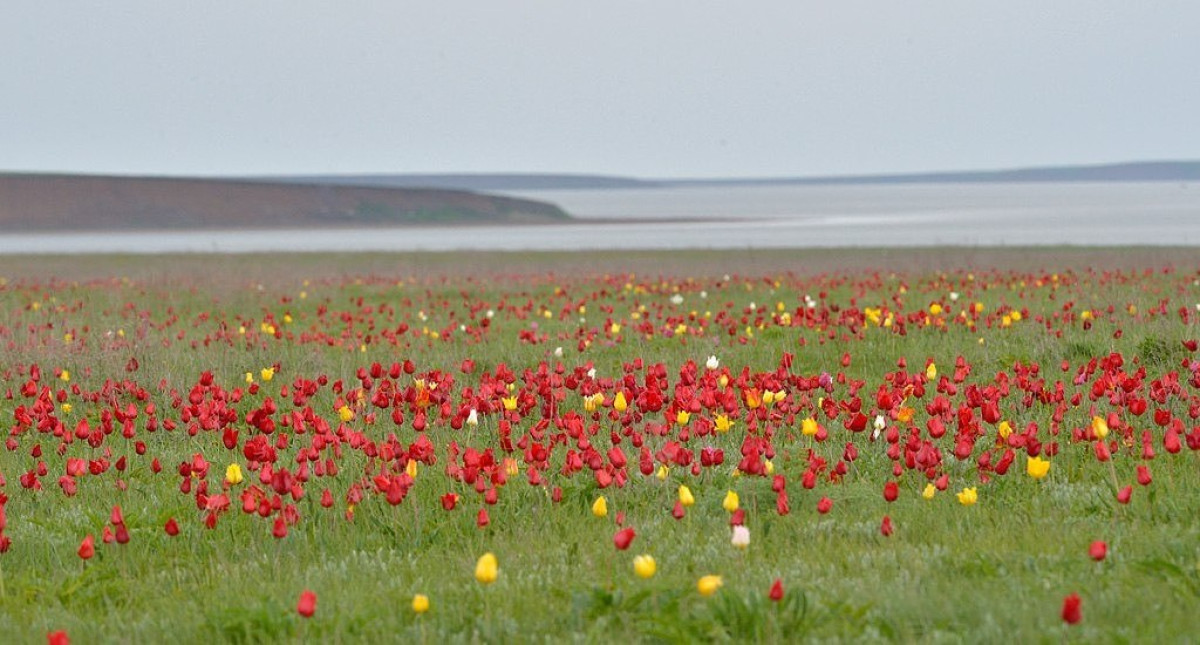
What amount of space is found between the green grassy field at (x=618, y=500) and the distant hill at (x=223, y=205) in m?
99.8

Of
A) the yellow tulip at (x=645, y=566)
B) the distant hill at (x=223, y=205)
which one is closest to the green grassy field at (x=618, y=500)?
the yellow tulip at (x=645, y=566)

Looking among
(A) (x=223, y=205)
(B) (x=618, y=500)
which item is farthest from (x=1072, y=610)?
(A) (x=223, y=205)

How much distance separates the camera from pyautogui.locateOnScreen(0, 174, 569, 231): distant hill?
107750 millimetres

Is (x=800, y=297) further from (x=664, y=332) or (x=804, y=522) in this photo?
(x=804, y=522)

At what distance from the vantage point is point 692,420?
8.23 metres

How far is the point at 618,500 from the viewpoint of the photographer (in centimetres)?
665

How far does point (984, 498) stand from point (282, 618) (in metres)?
3.43

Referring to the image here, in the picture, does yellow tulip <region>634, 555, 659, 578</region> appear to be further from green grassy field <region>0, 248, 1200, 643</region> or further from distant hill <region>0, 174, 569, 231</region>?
distant hill <region>0, 174, 569, 231</region>

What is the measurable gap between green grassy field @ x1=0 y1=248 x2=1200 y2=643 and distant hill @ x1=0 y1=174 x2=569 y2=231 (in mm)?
99792

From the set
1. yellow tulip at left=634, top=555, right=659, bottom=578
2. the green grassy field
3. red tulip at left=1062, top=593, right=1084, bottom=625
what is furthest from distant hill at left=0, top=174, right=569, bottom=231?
red tulip at left=1062, top=593, right=1084, bottom=625

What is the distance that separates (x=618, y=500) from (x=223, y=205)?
11353cm

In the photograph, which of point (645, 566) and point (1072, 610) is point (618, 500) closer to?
point (645, 566)

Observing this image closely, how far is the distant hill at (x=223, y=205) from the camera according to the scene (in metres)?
108

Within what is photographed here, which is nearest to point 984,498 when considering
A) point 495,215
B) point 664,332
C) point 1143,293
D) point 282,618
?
point 282,618
